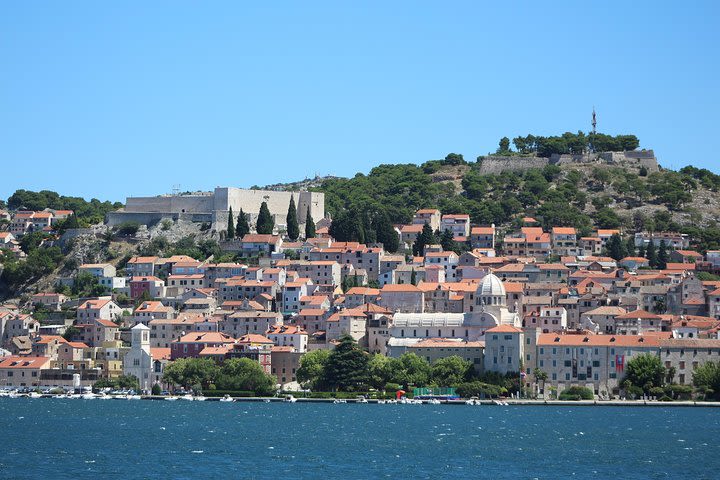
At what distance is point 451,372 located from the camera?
89.5 m

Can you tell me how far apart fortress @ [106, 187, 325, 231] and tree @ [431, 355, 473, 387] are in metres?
41.3

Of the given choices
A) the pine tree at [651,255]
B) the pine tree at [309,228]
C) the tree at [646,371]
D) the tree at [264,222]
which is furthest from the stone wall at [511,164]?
the tree at [646,371]

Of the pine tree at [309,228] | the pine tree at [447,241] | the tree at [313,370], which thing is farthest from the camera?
the pine tree at [309,228]

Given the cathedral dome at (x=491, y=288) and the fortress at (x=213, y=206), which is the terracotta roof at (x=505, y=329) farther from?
the fortress at (x=213, y=206)

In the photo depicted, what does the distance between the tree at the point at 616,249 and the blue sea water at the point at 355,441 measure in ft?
119

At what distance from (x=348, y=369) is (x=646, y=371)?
17365 mm

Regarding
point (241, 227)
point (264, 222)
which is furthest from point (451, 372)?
point (241, 227)

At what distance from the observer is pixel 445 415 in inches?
3216

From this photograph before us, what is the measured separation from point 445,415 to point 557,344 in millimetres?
10191

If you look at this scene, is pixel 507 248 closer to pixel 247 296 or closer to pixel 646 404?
pixel 247 296

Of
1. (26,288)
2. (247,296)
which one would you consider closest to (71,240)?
(26,288)

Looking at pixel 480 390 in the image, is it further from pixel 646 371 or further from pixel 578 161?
pixel 578 161

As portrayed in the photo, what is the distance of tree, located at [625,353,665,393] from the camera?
86438mm

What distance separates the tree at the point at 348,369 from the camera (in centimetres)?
8962
